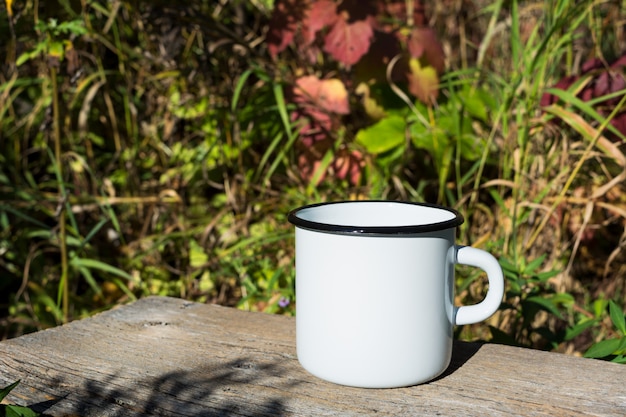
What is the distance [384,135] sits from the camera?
2.13m

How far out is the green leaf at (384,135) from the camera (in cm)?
211

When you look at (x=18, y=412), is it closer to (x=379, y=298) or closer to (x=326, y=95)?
(x=379, y=298)

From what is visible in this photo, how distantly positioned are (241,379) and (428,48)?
56.2 inches

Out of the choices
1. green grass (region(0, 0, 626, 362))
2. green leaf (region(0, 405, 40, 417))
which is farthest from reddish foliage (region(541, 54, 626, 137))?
green leaf (region(0, 405, 40, 417))

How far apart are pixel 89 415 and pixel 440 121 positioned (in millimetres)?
1496

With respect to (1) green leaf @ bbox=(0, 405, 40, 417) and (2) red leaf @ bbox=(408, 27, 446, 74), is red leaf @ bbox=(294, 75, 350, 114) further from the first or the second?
(1) green leaf @ bbox=(0, 405, 40, 417)

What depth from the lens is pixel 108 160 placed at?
8.43 feet

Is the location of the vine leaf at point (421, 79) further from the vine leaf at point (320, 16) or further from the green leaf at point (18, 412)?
the green leaf at point (18, 412)

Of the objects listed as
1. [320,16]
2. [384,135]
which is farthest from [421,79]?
[320,16]

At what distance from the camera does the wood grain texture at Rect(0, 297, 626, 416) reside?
3.04 feet

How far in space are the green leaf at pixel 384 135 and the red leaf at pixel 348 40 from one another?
23 cm

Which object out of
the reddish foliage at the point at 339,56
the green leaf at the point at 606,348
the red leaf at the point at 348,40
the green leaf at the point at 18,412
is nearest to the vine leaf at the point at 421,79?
the reddish foliage at the point at 339,56

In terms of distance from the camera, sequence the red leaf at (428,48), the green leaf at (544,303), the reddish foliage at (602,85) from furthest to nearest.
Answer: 1. the red leaf at (428,48)
2. the reddish foliage at (602,85)
3. the green leaf at (544,303)

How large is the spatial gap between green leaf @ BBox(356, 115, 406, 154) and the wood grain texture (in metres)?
0.97
